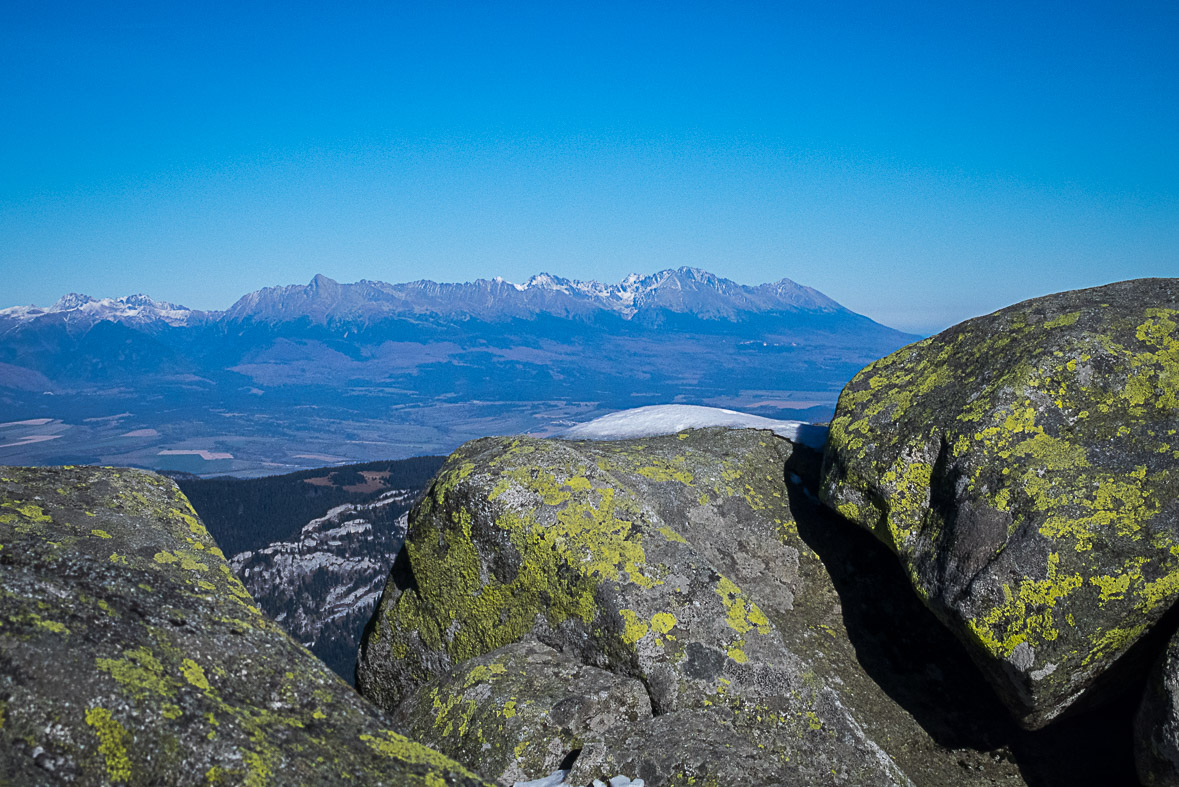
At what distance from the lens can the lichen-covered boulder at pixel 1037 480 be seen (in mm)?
6852

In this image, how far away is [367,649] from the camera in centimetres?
1040

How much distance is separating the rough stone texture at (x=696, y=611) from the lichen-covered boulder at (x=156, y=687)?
242 cm

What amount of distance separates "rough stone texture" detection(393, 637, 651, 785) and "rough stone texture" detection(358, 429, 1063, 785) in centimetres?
22

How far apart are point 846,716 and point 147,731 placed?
19.8ft

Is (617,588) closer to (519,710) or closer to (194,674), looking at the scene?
(519,710)

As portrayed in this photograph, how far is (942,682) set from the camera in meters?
8.84

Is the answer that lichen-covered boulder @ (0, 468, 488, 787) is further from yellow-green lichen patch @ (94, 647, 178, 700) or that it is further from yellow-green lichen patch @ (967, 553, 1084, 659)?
yellow-green lichen patch @ (967, 553, 1084, 659)

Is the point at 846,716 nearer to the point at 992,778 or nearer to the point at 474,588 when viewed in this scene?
the point at 992,778

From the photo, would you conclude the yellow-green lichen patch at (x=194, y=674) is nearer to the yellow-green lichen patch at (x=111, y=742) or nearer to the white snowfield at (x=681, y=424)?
the yellow-green lichen patch at (x=111, y=742)

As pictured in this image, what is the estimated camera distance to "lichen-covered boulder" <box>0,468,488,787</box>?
400 centimetres

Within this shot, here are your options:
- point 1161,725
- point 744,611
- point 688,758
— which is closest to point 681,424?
point 744,611

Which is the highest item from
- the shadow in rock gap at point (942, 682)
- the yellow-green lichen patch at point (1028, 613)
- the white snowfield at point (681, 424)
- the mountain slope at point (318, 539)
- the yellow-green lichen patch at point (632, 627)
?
the white snowfield at point (681, 424)

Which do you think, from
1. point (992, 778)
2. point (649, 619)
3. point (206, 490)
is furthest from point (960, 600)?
point (206, 490)

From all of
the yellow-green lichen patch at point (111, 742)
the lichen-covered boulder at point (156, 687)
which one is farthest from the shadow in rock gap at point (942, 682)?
the yellow-green lichen patch at point (111, 742)
